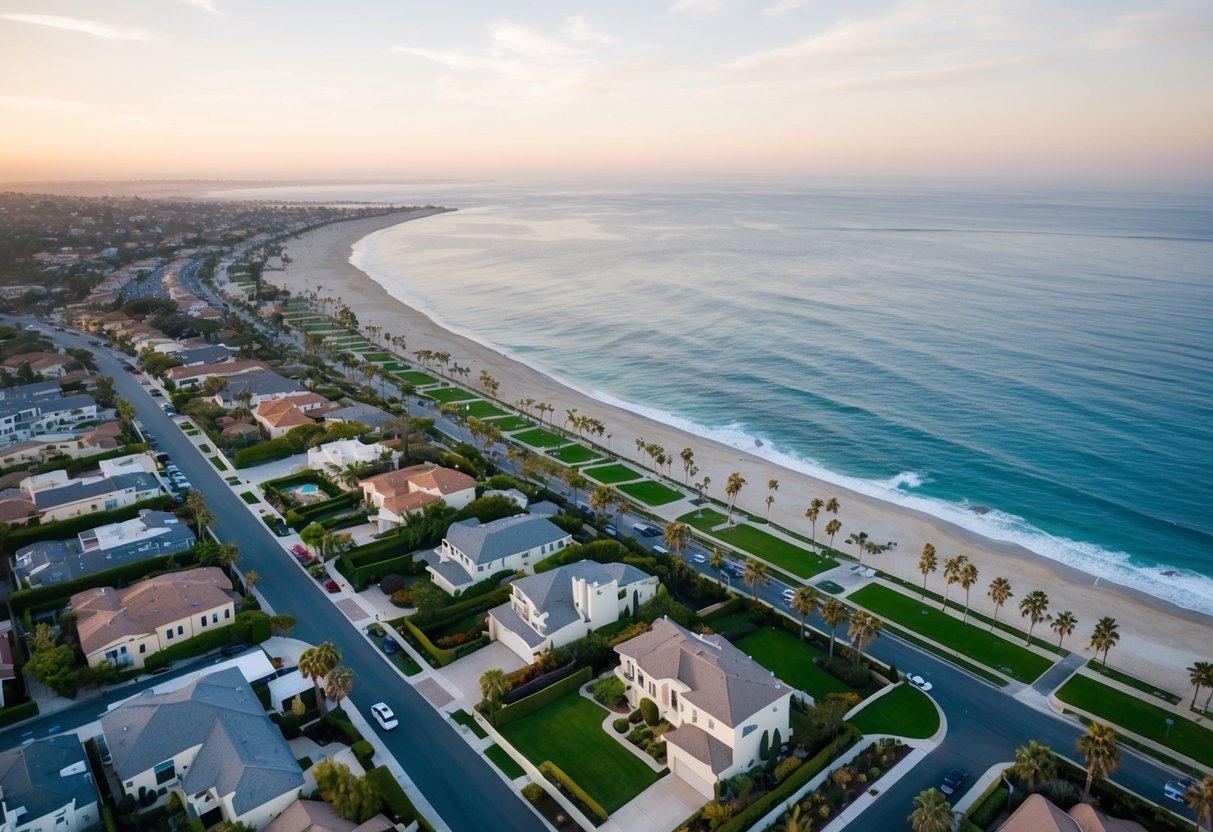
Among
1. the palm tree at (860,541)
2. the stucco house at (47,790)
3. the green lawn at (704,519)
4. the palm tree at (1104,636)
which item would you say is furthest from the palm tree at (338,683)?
the palm tree at (1104,636)

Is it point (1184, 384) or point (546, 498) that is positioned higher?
point (1184, 384)

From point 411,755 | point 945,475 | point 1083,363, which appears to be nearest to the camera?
point 411,755

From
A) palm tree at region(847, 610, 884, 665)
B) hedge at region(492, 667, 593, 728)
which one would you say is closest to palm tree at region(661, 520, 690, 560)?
hedge at region(492, 667, 593, 728)

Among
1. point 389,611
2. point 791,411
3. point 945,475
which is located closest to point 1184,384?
point 945,475

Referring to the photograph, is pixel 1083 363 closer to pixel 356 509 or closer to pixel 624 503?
pixel 624 503

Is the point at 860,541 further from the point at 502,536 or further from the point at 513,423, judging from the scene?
the point at 513,423

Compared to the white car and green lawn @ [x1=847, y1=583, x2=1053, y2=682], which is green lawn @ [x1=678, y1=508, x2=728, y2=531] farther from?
the white car
